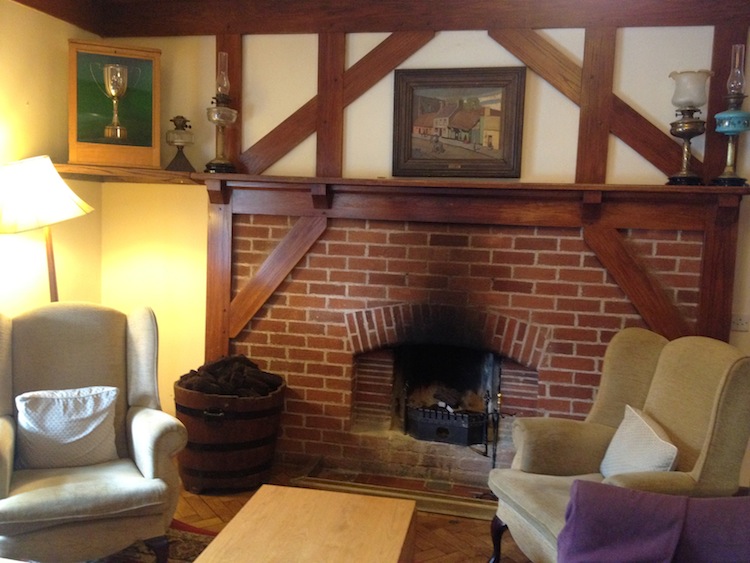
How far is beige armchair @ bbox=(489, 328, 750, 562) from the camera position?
219 cm

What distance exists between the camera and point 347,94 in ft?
11.2

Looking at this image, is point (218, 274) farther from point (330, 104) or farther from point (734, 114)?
point (734, 114)

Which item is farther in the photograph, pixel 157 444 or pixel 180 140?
pixel 180 140

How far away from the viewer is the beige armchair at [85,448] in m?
2.18

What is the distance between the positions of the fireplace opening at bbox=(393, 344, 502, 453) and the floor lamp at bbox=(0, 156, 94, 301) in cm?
180

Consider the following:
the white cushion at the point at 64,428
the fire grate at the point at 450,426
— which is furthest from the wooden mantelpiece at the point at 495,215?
the white cushion at the point at 64,428

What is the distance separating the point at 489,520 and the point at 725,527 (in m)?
1.54

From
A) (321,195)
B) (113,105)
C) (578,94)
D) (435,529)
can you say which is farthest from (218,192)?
(435,529)

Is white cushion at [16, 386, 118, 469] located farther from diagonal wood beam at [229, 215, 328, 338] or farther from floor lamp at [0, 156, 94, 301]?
diagonal wood beam at [229, 215, 328, 338]

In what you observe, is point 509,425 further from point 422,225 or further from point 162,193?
point 162,193

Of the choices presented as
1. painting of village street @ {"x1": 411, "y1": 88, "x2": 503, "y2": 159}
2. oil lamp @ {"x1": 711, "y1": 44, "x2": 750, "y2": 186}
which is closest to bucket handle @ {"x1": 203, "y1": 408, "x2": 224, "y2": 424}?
painting of village street @ {"x1": 411, "y1": 88, "x2": 503, "y2": 159}

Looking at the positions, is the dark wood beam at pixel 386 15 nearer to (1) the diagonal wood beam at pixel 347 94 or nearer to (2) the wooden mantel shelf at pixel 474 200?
(1) the diagonal wood beam at pixel 347 94

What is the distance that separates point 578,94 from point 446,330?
131cm

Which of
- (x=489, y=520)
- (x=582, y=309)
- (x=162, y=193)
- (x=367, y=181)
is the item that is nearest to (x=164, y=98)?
(x=162, y=193)
